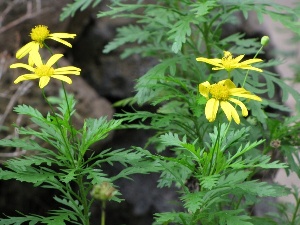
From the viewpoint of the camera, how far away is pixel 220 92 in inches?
50.1

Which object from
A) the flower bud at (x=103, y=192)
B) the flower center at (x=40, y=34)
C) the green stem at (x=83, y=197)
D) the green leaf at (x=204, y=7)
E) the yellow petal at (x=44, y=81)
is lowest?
the green stem at (x=83, y=197)

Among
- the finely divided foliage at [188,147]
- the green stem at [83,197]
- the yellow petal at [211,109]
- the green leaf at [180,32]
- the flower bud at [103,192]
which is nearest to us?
the flower bud at [103,192]

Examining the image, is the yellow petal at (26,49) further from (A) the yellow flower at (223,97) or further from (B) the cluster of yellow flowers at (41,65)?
(A) the yellow flower at (223,97)

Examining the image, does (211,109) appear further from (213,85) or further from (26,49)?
(26,49)

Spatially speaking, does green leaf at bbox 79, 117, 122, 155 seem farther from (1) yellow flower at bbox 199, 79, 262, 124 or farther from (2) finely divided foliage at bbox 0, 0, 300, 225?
(1) yellow flower at bbox 199, 79, 262, 124

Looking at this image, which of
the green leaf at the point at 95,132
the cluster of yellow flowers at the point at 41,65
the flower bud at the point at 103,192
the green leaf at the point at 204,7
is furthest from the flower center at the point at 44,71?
the green leaf at the point at 204,7

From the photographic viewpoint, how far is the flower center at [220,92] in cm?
126

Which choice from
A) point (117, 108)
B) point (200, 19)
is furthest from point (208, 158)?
point (117, 108)

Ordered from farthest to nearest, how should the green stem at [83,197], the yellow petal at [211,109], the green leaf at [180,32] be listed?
the green leaf at [180,32]
the green stem at [83,197]
the yellow petal at [211,109]

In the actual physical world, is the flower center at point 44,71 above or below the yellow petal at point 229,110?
above

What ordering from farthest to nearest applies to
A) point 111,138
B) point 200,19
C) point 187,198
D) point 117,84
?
point 117,84 < point 111,138 < point 200,19 < point 187,198

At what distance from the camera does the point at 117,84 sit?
3537mm

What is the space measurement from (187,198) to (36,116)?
16.3 inches

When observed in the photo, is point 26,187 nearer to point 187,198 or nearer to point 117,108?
point 117,108
